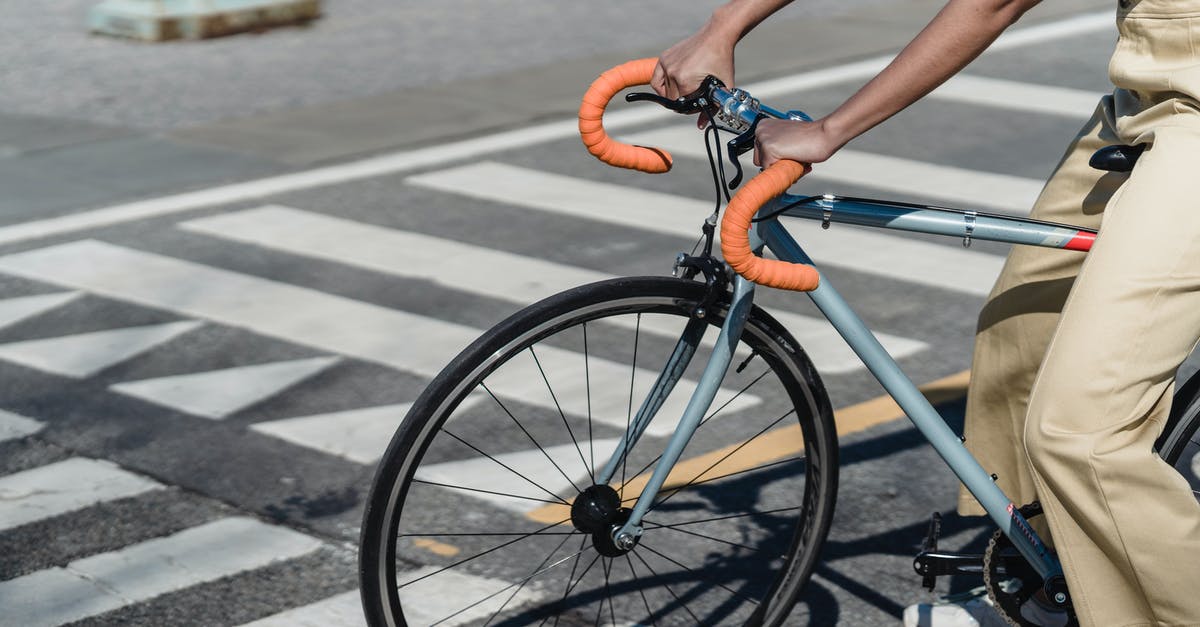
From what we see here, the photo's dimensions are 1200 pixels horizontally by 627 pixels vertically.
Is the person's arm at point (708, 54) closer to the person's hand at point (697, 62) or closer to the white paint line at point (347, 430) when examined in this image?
the person's hand at point (697, 62)

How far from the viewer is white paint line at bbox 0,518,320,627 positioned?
151 inches

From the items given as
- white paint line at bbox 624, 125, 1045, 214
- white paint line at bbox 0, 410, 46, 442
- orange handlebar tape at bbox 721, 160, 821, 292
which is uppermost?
white paint line at bbox 624, 125, 1045, 214

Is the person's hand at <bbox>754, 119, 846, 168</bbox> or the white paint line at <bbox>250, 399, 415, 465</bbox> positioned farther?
the white paint line at <bbox>250, 399, 415, 465</bbox>

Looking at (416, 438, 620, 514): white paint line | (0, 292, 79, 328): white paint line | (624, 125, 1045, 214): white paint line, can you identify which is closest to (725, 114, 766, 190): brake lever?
(416, 438, 620, 514): white paint line

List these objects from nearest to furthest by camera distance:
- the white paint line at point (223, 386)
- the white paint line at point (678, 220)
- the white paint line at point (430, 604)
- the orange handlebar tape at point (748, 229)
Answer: the orange handlebar tape at point (748, 229), the white paint line at point (430, 604), the white paint line at point (223, 386), the white paint line at point (678, 220)

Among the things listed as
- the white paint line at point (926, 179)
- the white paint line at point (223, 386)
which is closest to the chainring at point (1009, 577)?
the white paint line at point (223, 386)

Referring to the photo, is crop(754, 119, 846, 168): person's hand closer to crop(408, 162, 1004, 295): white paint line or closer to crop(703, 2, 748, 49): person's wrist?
crop(703, 2, 748, 49): person's wrist

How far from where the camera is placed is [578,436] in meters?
4.96

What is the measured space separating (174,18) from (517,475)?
25.3 feet

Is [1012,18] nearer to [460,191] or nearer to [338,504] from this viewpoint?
[338,504]

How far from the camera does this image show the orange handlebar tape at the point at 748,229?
266 centimetres

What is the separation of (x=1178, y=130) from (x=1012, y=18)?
1.13 ft

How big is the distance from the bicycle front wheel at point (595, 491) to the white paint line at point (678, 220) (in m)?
1.52

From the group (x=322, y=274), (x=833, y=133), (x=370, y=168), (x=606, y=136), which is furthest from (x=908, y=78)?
(x=370, y=168)
